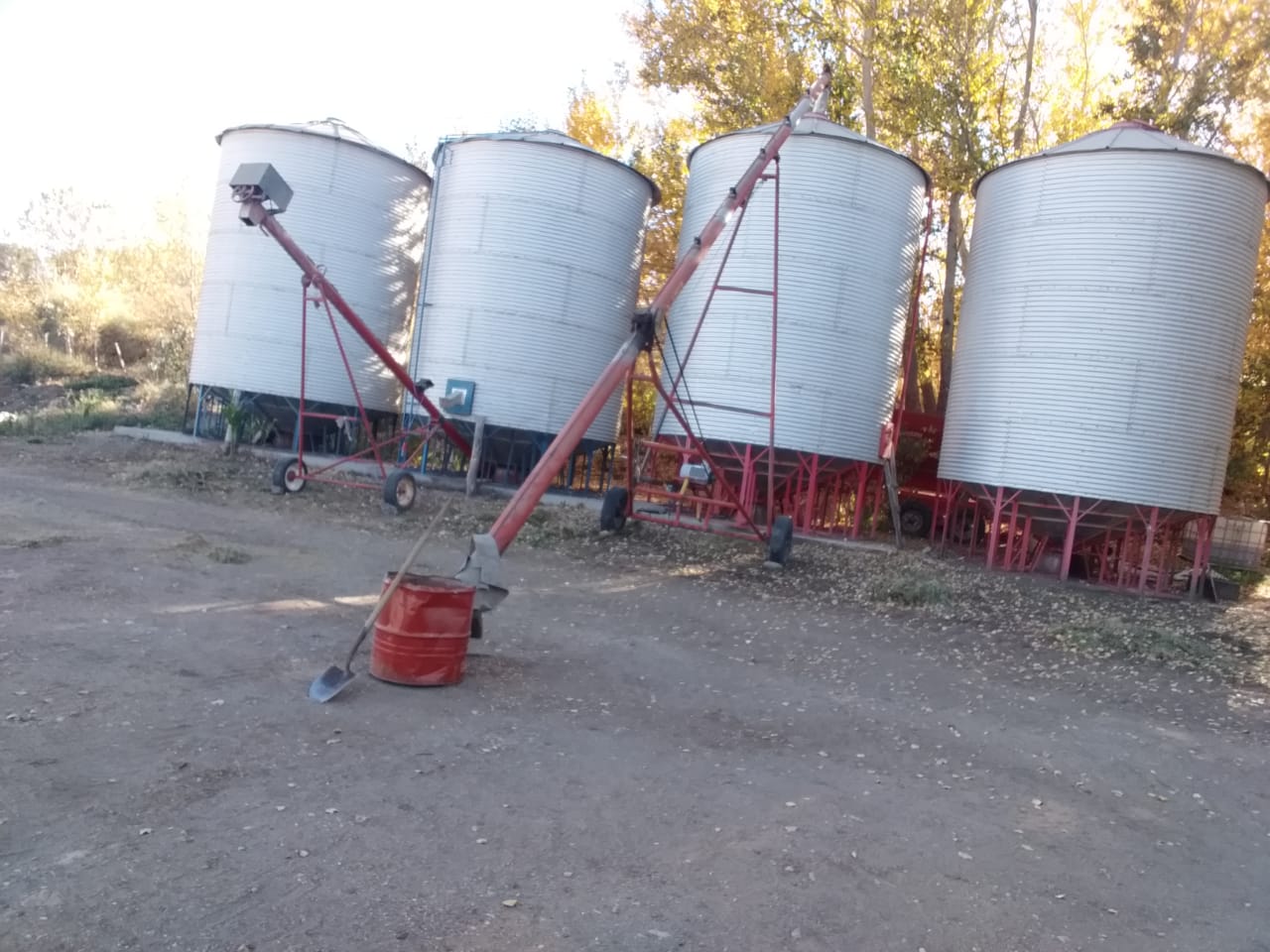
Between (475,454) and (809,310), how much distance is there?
5.96m

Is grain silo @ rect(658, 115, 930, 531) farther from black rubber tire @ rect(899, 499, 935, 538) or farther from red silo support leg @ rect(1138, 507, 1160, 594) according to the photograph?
red silo support leg @ rect(1138, 507, 1160, 594)

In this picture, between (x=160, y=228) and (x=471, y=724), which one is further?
(x=160, y=228)

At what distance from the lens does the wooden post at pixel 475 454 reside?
680 inches

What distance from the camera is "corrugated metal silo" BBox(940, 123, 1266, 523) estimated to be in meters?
14.2

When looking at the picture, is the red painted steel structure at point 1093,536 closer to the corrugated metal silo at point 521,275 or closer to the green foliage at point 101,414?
the corrugated metal silo at point 521,275

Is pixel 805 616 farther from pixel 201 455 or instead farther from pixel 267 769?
pixel 201 455

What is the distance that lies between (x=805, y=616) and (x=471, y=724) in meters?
5.62

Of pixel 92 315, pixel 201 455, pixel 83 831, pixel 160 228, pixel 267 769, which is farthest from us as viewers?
pixel 160 228

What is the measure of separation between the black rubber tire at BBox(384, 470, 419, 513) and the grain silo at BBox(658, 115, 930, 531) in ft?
13.5

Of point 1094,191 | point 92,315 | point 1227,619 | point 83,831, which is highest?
point 1094,191

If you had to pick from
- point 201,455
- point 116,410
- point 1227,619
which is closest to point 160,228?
point 116,410

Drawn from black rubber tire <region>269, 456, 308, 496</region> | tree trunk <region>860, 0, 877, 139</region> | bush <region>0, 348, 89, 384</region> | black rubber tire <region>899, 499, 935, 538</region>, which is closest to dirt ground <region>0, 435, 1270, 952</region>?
black rubber tire <region>269, 456, 308, 496</region>

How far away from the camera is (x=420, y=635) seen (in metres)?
7.04

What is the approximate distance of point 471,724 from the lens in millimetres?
6477
